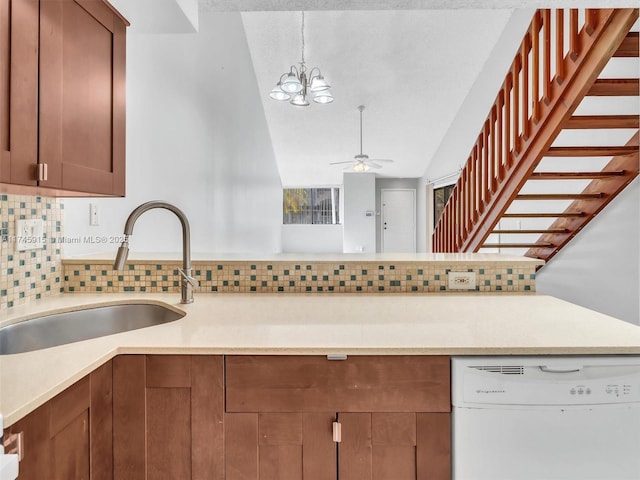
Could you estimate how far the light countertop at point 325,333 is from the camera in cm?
91

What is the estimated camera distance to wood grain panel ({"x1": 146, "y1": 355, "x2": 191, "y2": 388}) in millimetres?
1059

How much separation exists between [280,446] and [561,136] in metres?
3.28

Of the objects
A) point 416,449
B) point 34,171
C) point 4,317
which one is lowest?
point 416,449

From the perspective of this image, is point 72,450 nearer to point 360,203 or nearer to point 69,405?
point 69,405

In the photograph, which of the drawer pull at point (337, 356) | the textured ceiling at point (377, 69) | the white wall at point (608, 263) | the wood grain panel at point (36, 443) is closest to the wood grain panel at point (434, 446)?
the drawer pull at point (337, 356)

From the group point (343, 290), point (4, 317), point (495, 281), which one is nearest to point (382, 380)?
point (343, 290)

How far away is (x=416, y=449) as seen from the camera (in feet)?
3.47

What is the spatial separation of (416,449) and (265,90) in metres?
5.03

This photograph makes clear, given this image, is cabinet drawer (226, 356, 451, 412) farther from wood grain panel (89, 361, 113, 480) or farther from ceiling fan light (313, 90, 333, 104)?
ceiling fan light (313, 90, 333, 104)

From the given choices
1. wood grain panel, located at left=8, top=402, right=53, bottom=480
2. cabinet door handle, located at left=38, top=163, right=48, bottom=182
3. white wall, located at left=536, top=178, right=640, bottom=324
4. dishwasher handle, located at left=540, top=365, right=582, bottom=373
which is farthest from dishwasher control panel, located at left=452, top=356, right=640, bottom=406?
white wall, located at left=536, top=178, right=640, bottom=324

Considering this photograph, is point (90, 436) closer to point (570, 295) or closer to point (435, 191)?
point (570, 295)

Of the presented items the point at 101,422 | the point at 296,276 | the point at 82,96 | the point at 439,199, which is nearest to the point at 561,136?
the point at 296,276

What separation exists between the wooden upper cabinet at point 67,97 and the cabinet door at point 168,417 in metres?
0.61

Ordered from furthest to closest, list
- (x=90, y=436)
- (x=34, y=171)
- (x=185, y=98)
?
(x=185, y=98), (x=34, y=171), (x=90, y=436)
